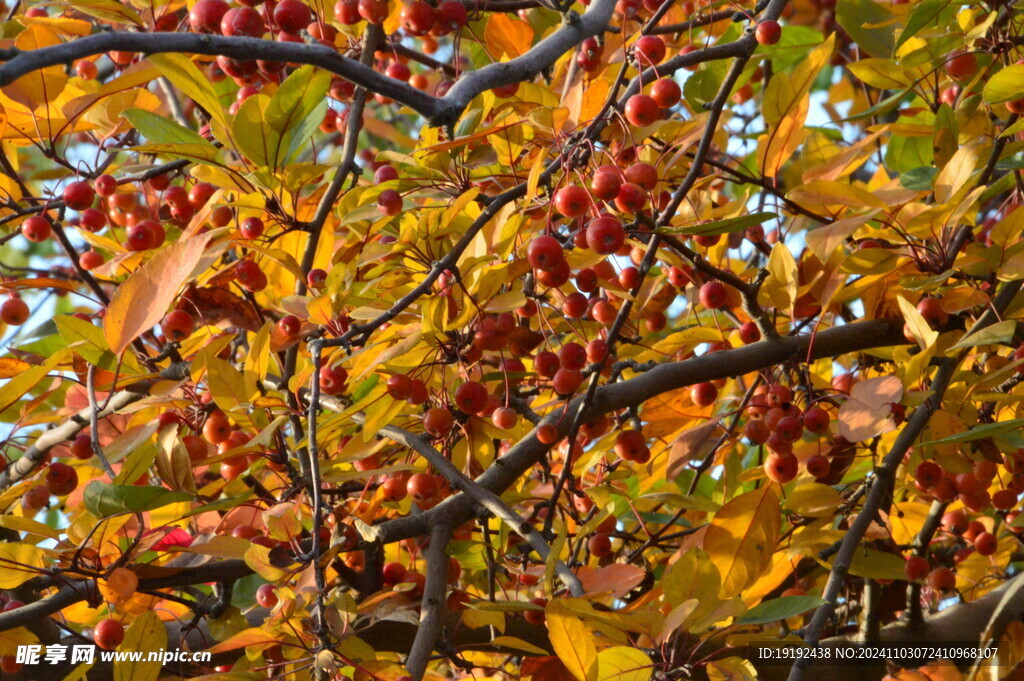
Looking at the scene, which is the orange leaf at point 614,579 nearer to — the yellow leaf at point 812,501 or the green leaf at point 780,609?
the green leaf at point 780,609

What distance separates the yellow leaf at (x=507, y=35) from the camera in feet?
5.92

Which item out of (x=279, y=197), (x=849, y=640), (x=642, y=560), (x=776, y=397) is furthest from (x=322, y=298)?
(x=849, y=640)

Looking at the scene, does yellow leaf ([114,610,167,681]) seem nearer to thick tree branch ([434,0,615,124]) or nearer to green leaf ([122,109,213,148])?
green leaf ([122,109,213,148])

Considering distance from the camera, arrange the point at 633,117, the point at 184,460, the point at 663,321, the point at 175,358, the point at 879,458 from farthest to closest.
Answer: the point at 879,458 < the point at 663,321 < the point at 175,358 < the point at 184,460 < the point at 633,117

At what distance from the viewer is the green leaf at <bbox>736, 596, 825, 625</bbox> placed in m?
1.19

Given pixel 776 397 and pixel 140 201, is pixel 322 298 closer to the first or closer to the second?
pixel 776 397

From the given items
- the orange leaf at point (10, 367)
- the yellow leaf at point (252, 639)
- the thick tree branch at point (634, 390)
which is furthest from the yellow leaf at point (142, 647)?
the orange leaf at point (10, 367)

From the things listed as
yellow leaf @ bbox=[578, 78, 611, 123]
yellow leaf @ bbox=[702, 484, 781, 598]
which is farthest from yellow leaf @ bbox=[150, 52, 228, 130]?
yellow leaf @ bbox=[702, 484, 781, 598]

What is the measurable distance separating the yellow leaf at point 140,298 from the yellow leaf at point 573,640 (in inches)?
25.3

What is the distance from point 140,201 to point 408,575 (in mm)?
1229

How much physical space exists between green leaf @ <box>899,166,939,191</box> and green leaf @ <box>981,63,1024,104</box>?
22 centimetres

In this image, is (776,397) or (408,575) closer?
(776,397)

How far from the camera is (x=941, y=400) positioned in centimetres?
153

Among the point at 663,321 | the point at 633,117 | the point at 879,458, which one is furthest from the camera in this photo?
the point at 879,458
